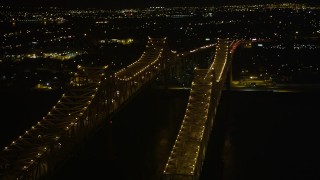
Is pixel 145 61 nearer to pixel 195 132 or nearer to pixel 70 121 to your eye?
pixel 70 121

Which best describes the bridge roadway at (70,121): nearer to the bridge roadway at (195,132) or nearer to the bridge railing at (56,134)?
the bridge railing at (56,134)

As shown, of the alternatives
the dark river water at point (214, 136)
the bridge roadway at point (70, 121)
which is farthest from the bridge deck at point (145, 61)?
the dark river water at point (214, 136)

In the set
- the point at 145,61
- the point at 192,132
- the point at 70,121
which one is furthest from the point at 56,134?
the point at 145,61

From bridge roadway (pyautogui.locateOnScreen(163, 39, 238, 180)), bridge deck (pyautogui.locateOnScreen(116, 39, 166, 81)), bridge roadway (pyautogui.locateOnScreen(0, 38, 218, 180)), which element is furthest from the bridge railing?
bridge deck (pyautogui.locateOnScreen(116, 39, 166, 81))

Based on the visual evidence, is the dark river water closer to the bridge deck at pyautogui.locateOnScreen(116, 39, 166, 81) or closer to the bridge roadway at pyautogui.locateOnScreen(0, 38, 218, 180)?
the bridge roadway at pyautogui.locateOnScreen(0, 38, 218, 180)

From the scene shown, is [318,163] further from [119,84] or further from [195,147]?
[119,84]

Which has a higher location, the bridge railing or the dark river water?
the bridge railing

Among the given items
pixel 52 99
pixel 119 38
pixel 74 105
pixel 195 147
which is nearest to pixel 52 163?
pixel 195 147
